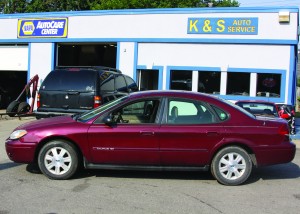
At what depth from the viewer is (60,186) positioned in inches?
245

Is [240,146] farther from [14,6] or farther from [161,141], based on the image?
[14,6]

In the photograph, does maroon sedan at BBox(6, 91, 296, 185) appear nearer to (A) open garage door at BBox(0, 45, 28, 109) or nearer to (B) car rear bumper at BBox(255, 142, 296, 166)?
(B) car rear bumper at BBox(255, 142, 296, 166)

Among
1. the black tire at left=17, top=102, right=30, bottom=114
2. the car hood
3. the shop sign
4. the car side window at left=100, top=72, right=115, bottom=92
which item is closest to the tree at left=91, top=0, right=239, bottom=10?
the shop sign

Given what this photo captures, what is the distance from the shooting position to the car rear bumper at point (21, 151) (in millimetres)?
6574

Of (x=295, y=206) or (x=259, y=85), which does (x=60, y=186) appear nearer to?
(x=295, y=206)

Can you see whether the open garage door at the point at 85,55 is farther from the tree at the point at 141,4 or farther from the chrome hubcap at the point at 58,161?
the chrome hubcap at the point at 58,161

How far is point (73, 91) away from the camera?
1079 centimetres

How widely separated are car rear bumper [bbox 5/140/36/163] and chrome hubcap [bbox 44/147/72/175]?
0.85 feet

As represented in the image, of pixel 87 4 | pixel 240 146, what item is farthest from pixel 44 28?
pixel 87 4

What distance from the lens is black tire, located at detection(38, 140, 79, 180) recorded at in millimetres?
6551

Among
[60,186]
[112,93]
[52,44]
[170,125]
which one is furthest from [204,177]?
[52,44]

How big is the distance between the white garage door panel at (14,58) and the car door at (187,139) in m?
14.9

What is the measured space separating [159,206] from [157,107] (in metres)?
1.85

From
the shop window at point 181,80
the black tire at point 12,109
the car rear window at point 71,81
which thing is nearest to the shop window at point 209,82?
the shop window at point 181,80
